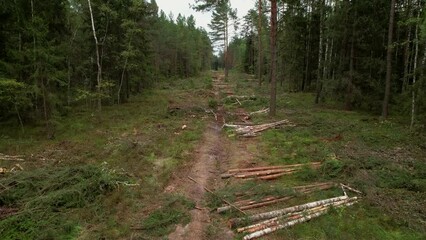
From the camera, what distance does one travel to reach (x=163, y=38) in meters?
52.6

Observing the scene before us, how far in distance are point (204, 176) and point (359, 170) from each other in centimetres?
510

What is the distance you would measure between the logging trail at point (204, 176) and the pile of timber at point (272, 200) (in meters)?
0.73

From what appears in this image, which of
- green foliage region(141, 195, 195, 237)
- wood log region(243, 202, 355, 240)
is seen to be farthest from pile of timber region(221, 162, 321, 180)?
wood log region(243, 202, 355, 240)

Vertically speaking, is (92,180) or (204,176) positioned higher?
(92,180)

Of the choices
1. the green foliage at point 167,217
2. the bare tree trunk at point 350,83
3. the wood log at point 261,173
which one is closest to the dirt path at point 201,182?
the green foliage at point 167,217

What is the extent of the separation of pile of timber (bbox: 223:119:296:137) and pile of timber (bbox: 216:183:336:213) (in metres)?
6.45

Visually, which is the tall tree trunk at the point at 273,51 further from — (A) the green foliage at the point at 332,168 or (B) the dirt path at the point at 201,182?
(A) the green foliage at the point at 332,168

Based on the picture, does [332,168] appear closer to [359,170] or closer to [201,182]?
[359,170]

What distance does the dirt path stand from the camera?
270 inches

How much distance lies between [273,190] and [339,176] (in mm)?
2572

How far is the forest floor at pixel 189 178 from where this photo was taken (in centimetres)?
692

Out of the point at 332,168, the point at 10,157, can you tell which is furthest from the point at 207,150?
the point at 10,157

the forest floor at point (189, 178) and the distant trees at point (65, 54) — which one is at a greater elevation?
the distant trees at point (65, 54)

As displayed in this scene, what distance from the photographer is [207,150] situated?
1301cm
